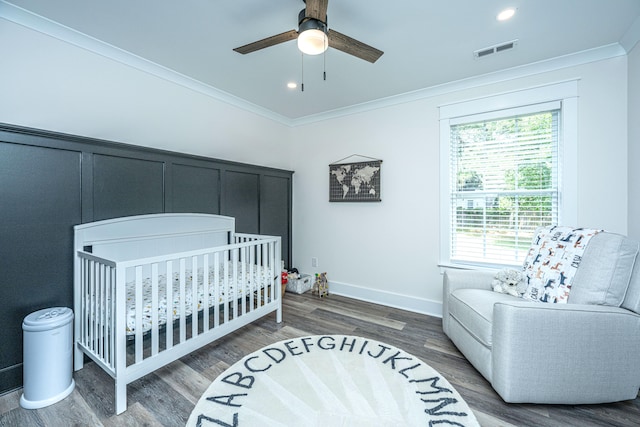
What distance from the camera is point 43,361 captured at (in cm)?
158

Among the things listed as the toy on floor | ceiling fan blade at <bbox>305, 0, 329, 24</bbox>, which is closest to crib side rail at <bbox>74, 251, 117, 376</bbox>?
ceiling fan blade at <bbox>305, 0, 329, 24</bbox>

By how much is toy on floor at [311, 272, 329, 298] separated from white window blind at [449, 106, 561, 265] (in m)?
1.54

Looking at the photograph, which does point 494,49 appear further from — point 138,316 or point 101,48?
point 138,316

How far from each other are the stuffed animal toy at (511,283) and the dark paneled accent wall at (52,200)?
2.91 metres

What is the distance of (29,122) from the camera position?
1844 mm

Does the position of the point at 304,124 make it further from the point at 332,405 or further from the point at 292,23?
the point at 332,405

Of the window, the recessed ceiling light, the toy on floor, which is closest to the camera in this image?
the recessed ceiling light

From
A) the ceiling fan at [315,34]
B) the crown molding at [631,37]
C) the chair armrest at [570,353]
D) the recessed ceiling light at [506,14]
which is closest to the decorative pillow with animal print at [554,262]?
the chair armrest at [570,353]

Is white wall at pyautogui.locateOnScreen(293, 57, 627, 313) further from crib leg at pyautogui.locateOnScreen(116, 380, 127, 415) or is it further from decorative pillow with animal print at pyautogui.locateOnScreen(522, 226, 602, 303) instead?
crib leg at pyautogui.locateOnScreen(116, 380, 127, 415)

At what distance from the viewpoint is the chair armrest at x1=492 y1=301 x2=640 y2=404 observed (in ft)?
4.99

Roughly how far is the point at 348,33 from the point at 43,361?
2882mm

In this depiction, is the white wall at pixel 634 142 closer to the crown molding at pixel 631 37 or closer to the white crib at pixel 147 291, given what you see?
the crown molding at pixel 631 37

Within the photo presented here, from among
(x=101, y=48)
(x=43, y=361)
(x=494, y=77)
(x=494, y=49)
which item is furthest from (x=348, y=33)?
(x=43, y=361)

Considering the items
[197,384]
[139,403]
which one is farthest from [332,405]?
[139,403]
